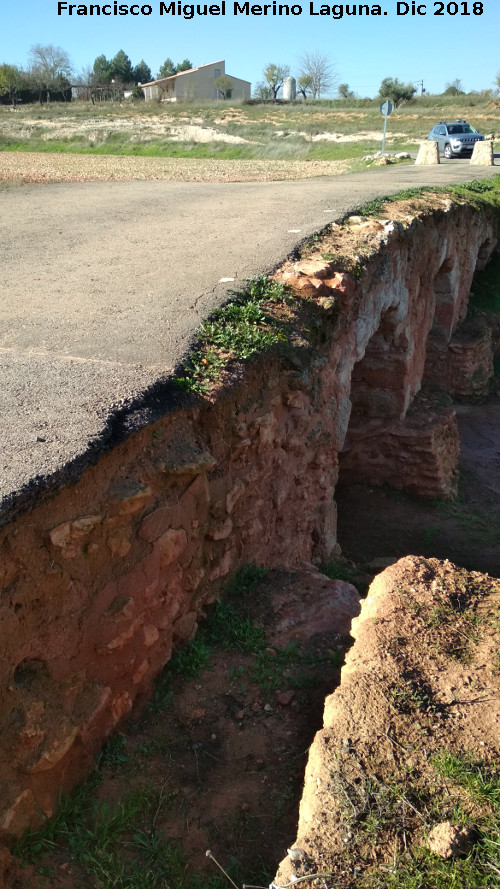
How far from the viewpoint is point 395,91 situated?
158 ft

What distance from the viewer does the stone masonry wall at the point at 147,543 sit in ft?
8.41

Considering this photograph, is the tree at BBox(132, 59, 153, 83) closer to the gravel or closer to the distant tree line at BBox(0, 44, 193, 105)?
the distant tree line at BBox(0, 44, 193, 105)

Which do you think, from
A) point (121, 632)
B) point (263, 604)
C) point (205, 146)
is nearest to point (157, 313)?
point (263, 604)

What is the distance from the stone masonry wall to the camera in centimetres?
256

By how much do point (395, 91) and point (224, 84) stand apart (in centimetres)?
1512

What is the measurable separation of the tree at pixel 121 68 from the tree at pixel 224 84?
9.18m

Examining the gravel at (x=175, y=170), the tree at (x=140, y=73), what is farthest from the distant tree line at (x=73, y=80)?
the gravel at (x=175, y=170)

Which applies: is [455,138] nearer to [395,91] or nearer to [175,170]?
[175,170]

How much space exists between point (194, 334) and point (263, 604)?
5.09 feet

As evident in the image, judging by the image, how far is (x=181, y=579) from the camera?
3.48m

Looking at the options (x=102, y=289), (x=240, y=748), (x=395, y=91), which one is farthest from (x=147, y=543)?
(x=395, y=91)

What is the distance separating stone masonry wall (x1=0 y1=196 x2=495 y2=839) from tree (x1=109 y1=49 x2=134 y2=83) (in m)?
64.2

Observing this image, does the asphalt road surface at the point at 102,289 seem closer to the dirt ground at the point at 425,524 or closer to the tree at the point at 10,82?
the dirt ground at the point at 425,524

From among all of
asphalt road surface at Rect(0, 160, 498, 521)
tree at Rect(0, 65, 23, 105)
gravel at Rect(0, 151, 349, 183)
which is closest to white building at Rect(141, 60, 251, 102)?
tree at Rect(0, 65, 23, 105)
